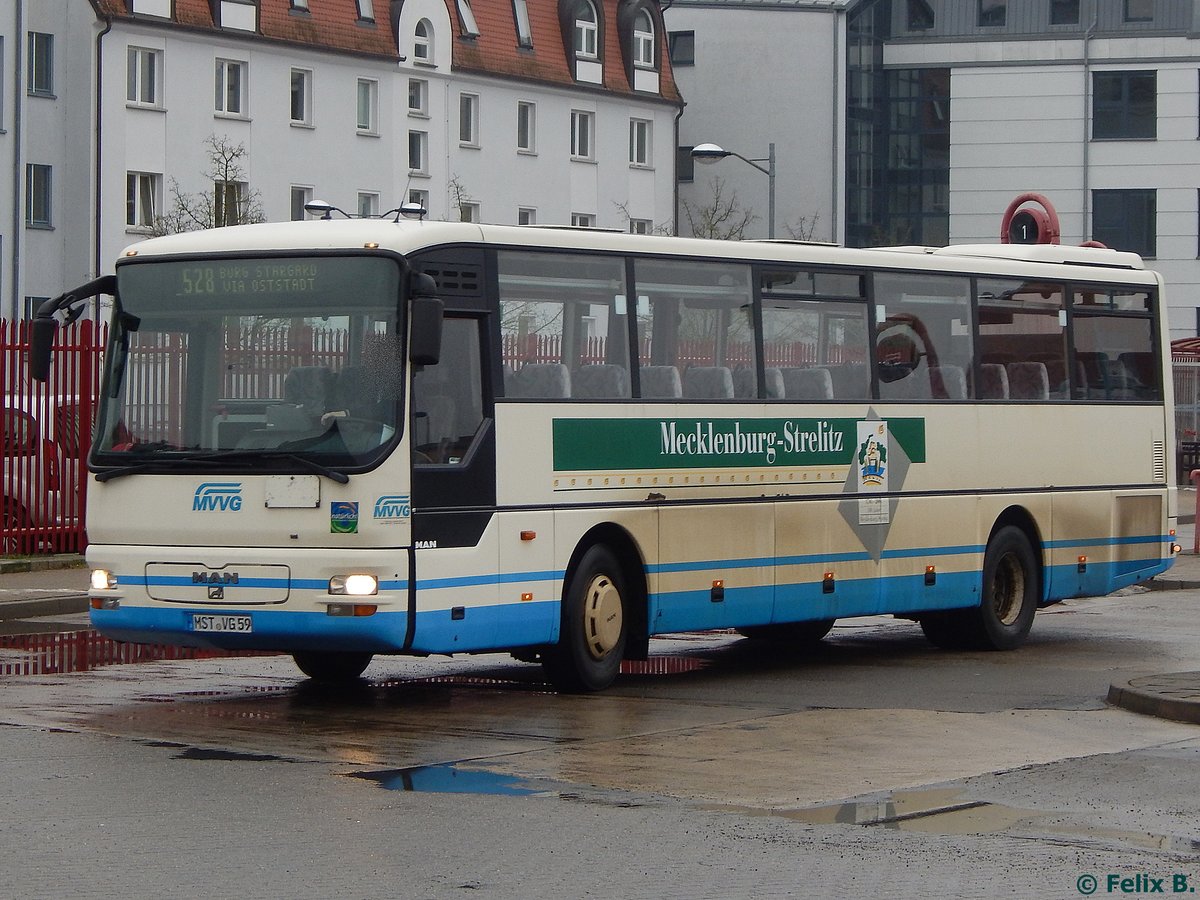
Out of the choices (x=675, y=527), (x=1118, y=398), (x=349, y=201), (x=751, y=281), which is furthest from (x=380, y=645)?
(x=349, y=201)

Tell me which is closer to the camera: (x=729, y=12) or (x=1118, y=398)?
(x=1118, y=398)

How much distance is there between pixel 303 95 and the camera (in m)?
64.6

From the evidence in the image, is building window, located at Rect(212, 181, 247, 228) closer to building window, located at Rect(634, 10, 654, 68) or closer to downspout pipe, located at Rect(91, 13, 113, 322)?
downspout pipe, located at Rect(91, 13, 113, 322)

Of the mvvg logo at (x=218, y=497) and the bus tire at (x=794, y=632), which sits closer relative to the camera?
the mvvg logo at (x=218, y=497)

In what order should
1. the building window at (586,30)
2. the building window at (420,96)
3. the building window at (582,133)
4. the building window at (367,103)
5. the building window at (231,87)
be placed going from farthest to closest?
1. the building window at (582,133)
2. the building window at (586,30)
3. the building window at (420,96)
4. the building window at (367,103)
5. the building window at (231,87)

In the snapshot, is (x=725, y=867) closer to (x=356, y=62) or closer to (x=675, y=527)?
(x=675, y=527)

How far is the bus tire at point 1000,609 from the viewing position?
18.2 m

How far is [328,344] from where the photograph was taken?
13297 mm

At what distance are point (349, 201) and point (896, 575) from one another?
5006 cm

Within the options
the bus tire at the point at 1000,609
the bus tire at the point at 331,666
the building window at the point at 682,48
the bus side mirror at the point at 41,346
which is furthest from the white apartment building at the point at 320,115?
the bus side mirror at the point at 41,346

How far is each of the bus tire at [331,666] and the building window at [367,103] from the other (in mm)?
52388

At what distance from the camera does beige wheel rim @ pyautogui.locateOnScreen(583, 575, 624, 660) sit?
1449 centimetres

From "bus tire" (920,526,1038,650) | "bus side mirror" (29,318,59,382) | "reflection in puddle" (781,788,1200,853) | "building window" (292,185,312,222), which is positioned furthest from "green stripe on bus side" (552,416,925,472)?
"building window" (292,185,312,222)

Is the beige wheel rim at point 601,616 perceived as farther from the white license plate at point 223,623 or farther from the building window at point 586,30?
the building window at point 586,30
